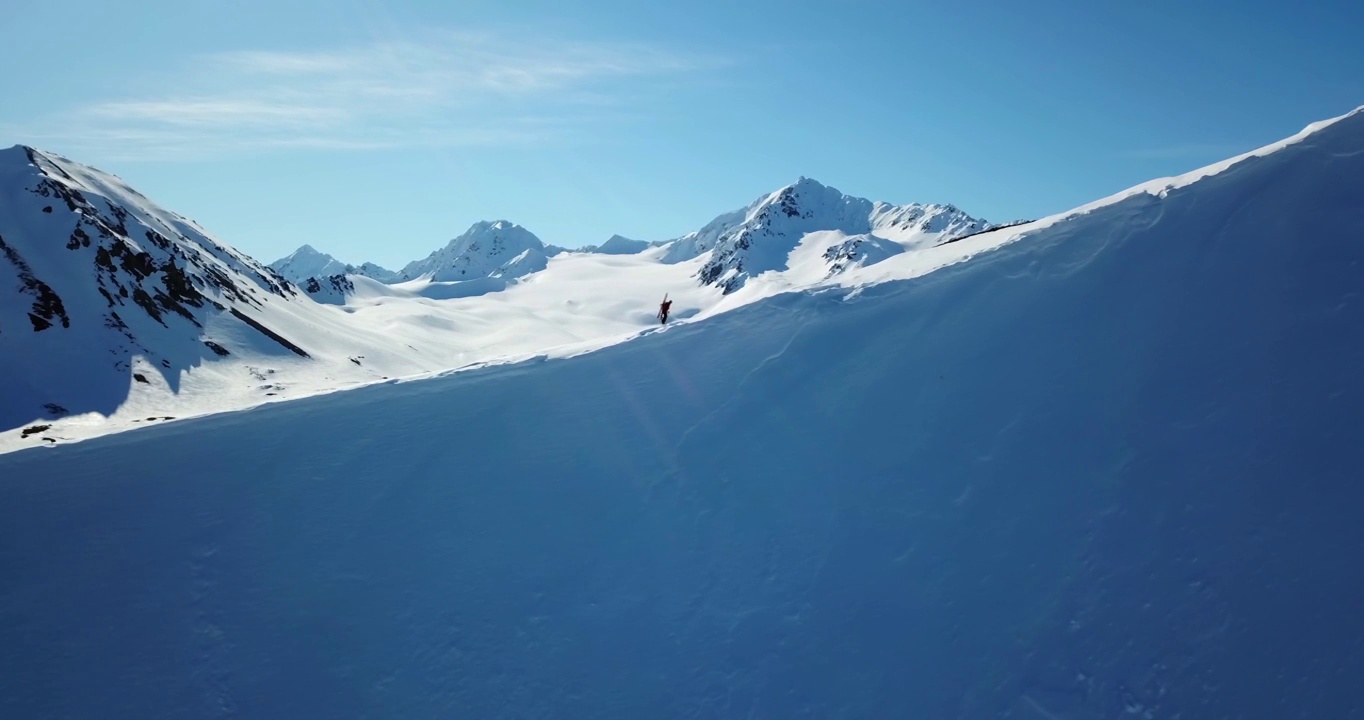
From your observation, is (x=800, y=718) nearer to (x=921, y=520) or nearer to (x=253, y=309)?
(x=921, y=520)

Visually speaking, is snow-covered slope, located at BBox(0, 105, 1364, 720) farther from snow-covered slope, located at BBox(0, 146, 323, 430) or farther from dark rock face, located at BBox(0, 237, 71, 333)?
dark rock face, located at BBox(0, 237, 71, 333)

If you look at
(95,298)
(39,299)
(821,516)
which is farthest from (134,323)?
(821,516)

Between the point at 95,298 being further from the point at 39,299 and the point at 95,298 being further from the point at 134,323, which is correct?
the point at 39,299

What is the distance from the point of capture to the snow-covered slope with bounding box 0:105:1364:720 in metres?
6.13

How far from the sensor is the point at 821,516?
7.72m

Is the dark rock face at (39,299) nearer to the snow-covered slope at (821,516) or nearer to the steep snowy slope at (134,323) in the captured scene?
the steep snowy slope at (134,323)

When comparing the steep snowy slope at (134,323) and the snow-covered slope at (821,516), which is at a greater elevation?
the steep snowy slope at (134,323)

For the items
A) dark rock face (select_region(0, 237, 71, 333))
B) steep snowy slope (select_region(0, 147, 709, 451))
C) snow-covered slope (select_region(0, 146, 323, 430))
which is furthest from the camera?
dark rock face (select_region(0, 237, 71, 333))

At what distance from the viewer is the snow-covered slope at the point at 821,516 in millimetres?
6133

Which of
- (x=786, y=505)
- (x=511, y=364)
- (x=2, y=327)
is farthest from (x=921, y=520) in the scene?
(x=2, y=327)

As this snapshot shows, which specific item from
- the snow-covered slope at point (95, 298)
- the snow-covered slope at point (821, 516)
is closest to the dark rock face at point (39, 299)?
the snow-covered slope at point (95, 298)

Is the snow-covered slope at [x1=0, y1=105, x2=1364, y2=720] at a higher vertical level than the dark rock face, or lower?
lower

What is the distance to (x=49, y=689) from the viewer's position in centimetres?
620

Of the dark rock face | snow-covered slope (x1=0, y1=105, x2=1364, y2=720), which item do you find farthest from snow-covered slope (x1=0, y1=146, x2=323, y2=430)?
snow-covered slope (x1=0, y1=105, x2=1364, y2=720)
